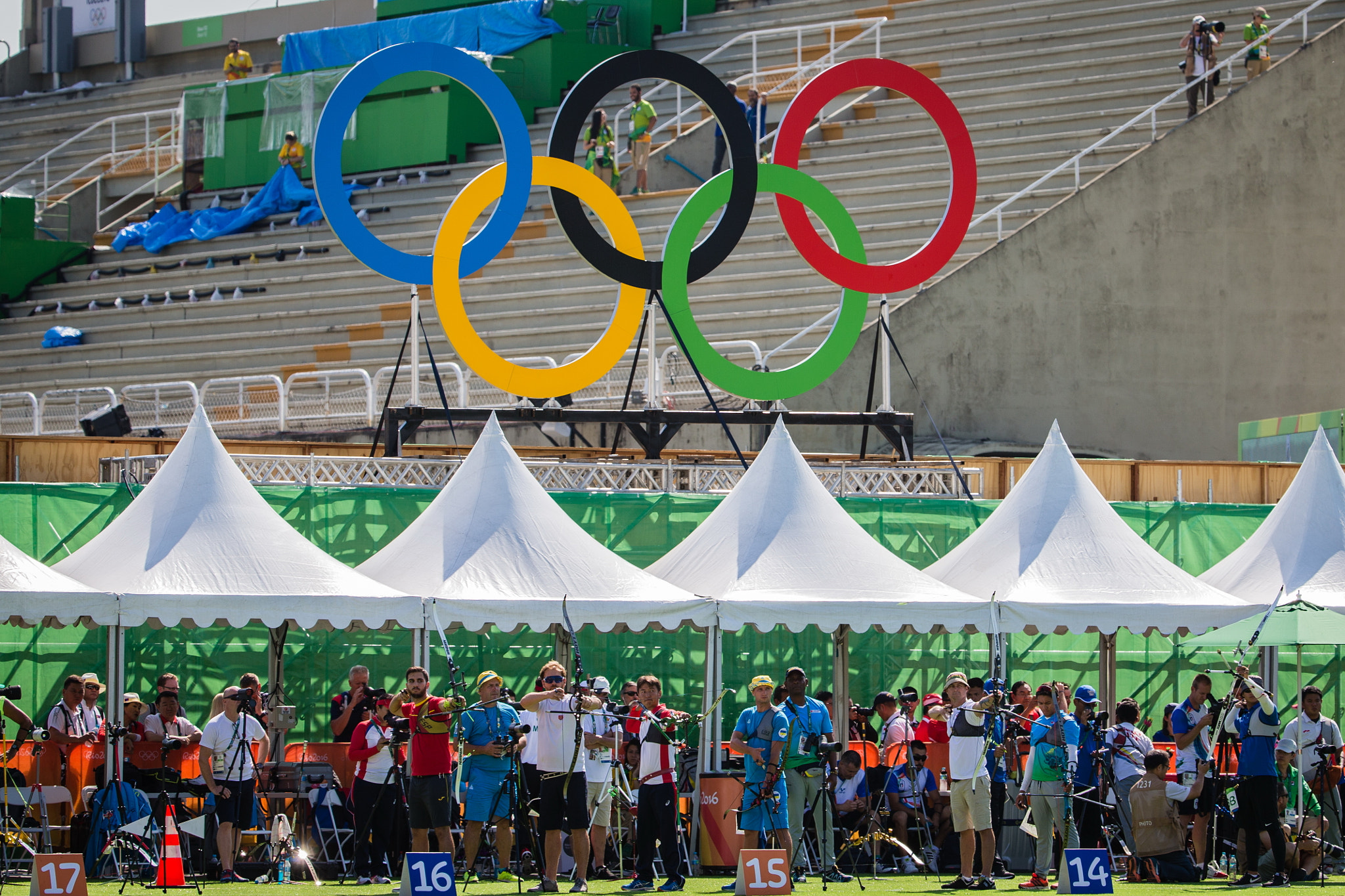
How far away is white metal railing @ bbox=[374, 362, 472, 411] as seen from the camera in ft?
77.1

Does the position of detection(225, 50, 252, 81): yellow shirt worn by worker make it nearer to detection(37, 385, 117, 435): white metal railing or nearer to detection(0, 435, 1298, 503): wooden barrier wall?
detection(37, 385, 117, 435): white metal railing

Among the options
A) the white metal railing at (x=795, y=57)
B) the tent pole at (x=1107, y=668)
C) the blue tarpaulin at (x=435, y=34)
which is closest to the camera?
the tent pole at (x=1107, y=668)

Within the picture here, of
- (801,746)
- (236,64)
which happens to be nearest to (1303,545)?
(801,746)

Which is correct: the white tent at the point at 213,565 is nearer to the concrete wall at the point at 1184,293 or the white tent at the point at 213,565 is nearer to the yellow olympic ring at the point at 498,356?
the yellow olympic ring at the point at 498,356

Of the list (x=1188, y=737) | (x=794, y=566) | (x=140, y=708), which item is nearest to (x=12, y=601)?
(x=140, y=708)

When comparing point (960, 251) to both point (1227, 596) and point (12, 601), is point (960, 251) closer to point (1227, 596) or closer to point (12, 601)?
point (1227, 596)

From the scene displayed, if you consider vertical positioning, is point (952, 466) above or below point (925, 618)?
above

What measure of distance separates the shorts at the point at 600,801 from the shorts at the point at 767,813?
3.67 feet

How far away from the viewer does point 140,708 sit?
14.5 meters

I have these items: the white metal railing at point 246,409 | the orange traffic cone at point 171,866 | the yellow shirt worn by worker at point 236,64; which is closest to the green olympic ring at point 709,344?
the white metal railing at point 246,409

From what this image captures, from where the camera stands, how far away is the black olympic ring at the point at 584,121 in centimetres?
1936

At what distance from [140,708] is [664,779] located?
4406mm

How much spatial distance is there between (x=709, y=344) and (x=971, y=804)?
7928mm

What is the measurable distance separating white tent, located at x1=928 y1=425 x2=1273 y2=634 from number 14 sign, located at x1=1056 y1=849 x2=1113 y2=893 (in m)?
2.63
